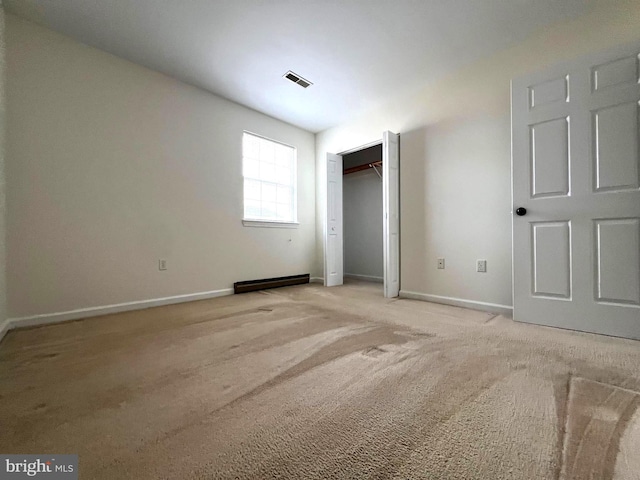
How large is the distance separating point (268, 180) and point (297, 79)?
1.46m

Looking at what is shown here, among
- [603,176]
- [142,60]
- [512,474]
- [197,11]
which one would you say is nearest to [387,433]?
[512,474]

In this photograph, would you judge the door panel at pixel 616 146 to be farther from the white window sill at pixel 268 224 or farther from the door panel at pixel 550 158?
the white window sill at pixel 268 224

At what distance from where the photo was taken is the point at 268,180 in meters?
4.09

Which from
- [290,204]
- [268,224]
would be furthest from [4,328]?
[290,204]

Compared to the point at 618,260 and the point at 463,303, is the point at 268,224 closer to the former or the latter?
the point at 463,303

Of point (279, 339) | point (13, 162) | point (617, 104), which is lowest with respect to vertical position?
point (279, 339)

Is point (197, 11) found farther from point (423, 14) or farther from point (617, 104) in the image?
point (617, 104)

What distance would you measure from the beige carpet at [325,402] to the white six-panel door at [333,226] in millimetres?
2198

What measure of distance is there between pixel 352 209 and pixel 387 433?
186 inches

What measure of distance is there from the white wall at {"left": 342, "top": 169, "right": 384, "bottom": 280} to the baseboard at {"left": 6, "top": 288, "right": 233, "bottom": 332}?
9.44 feet

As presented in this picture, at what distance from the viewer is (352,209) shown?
17.9ft

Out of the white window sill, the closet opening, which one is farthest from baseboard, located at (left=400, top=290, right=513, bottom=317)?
the white window sill

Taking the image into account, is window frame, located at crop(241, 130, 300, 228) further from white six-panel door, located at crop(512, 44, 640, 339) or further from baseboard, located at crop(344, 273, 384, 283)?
white six-panel door, located at crop(512, 44, 640, 339)

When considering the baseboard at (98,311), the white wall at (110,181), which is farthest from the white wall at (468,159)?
the baseboard at (98,311)
